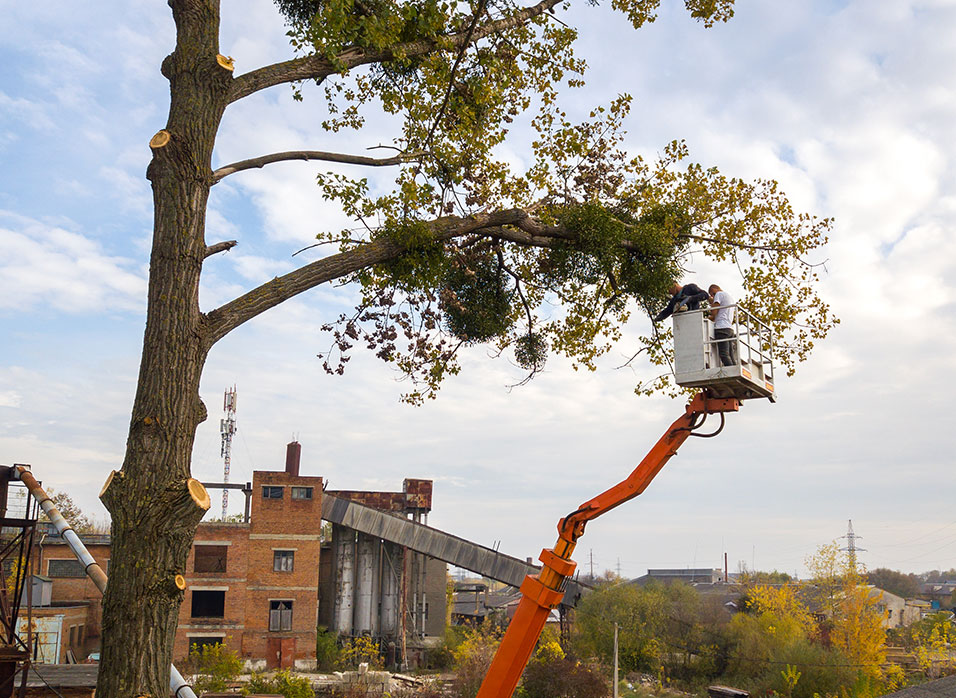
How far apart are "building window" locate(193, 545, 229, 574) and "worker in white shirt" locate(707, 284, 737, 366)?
3451 cm

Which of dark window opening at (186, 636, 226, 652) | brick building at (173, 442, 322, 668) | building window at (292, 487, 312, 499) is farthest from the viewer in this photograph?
building window at (292, 487, 312, 499)

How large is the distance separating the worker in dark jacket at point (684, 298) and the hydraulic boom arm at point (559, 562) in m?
1.06

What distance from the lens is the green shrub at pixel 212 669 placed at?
28.9 metres

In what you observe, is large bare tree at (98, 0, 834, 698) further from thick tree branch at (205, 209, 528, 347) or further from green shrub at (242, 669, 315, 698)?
green shrub at (242, 669, 315, 698)

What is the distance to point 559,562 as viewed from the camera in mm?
9484

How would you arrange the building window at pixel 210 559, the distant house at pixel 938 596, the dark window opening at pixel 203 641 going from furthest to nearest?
the distant house at pixel 938 596, the building window at pixel 210 559, the dark window opening at pixel 203 641

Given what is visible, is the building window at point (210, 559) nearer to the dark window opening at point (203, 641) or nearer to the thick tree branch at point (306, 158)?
the dark window opening at point (203, 641)

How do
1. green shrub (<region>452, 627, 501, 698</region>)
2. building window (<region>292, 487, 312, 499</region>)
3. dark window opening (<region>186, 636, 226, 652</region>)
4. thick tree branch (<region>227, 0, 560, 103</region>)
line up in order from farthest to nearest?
building window (<region>292, 487, 312, 499</region>), dark window opening (<region>186, 636, 226, 652</region>), green shrub (<region>452, 627, 501, 698</region>), thick tree branch (<region>227, 0, 560, 103</region>)

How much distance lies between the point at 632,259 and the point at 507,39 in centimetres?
283

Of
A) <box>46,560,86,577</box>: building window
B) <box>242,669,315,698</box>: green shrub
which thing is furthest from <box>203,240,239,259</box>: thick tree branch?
<box>46,560,86,577</box>: building window

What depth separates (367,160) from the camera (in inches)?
329

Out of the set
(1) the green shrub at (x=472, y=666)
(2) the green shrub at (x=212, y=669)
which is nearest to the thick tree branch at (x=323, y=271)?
(1) the green shrub at (x=472, y=666)

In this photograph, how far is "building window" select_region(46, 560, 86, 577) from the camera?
1539 inches

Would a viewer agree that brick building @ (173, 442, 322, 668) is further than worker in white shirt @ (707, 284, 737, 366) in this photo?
Yes
